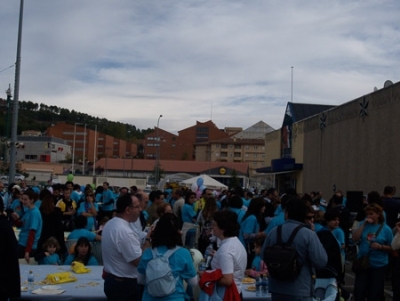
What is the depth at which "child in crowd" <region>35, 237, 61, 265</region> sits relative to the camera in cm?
945

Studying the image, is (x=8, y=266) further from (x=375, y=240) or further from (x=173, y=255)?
(x=375, y=240)

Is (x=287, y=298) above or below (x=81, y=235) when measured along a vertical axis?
below

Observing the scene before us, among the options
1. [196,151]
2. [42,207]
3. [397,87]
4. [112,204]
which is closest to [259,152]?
[196,151]

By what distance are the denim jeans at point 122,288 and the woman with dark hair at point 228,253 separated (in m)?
0.84

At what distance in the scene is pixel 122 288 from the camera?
5.98 meters

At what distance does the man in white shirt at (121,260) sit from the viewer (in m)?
5.91

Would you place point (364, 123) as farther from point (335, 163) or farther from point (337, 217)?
point (337, 217)

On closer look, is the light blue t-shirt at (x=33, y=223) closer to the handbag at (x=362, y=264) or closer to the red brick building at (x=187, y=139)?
the handbag at (x=362, y=264)

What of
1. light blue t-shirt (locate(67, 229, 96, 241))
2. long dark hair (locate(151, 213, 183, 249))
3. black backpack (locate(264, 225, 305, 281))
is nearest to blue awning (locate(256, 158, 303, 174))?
light blue t-shirt (locate(67, 229, 96, 241))

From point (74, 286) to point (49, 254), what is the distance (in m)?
2.16

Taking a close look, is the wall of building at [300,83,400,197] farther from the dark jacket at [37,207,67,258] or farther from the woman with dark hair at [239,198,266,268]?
the dark jacket at [37,207,67,258]

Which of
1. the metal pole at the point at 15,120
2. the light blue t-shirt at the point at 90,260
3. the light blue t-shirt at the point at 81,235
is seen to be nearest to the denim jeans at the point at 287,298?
the light blue t-shirt at the point at 90,260

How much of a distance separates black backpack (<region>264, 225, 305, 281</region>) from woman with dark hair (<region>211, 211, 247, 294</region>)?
0.96 ft

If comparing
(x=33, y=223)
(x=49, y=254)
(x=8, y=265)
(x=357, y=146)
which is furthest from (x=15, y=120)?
(x=357, y=146)
